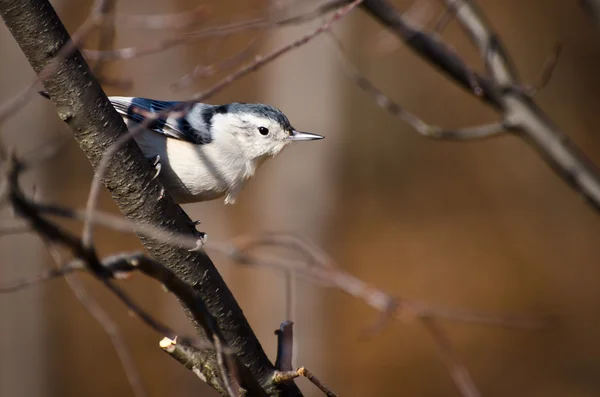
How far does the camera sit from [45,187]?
5.13m

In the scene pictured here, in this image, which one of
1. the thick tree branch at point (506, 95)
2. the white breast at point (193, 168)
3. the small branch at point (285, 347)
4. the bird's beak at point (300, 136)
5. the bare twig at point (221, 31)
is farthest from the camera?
the bird's beak at point (300, 136)

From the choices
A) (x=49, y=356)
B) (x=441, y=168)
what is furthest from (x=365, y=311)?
(x=49, y=356)

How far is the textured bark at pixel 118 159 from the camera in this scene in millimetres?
1137

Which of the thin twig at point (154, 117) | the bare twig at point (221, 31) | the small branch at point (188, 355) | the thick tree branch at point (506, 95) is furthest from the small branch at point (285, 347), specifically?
the thick tree branch at point (506, 95)

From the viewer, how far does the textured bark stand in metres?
1.14

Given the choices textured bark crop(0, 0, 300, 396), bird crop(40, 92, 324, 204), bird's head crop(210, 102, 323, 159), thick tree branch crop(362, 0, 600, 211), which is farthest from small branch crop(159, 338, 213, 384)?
thick tree branch crop(362, 0, 600, 211)

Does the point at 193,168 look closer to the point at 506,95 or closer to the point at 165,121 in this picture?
the point at 165,121

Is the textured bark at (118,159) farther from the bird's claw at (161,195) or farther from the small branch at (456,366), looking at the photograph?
the small branch at (456,366)

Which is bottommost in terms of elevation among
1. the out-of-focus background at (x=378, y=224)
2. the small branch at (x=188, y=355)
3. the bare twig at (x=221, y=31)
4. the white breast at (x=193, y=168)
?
the small branch at (x=188, y=355)

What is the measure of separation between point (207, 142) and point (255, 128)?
0.64ft

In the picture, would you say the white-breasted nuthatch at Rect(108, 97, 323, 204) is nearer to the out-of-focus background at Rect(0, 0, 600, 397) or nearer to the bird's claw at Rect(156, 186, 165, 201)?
the bird's claw at Rect(156, 186, 165, 201)

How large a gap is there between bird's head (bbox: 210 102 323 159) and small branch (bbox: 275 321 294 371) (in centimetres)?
78

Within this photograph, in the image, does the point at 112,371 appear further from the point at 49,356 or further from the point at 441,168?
the point at 441,168

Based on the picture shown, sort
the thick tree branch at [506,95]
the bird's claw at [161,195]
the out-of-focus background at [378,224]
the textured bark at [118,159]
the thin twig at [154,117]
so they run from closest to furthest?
the thin twig at [154,117], the textured bark at [118,159], the bird's claw at [161,195], the thick tree branch at [506,95], the out-of-focus background at [378,224]
